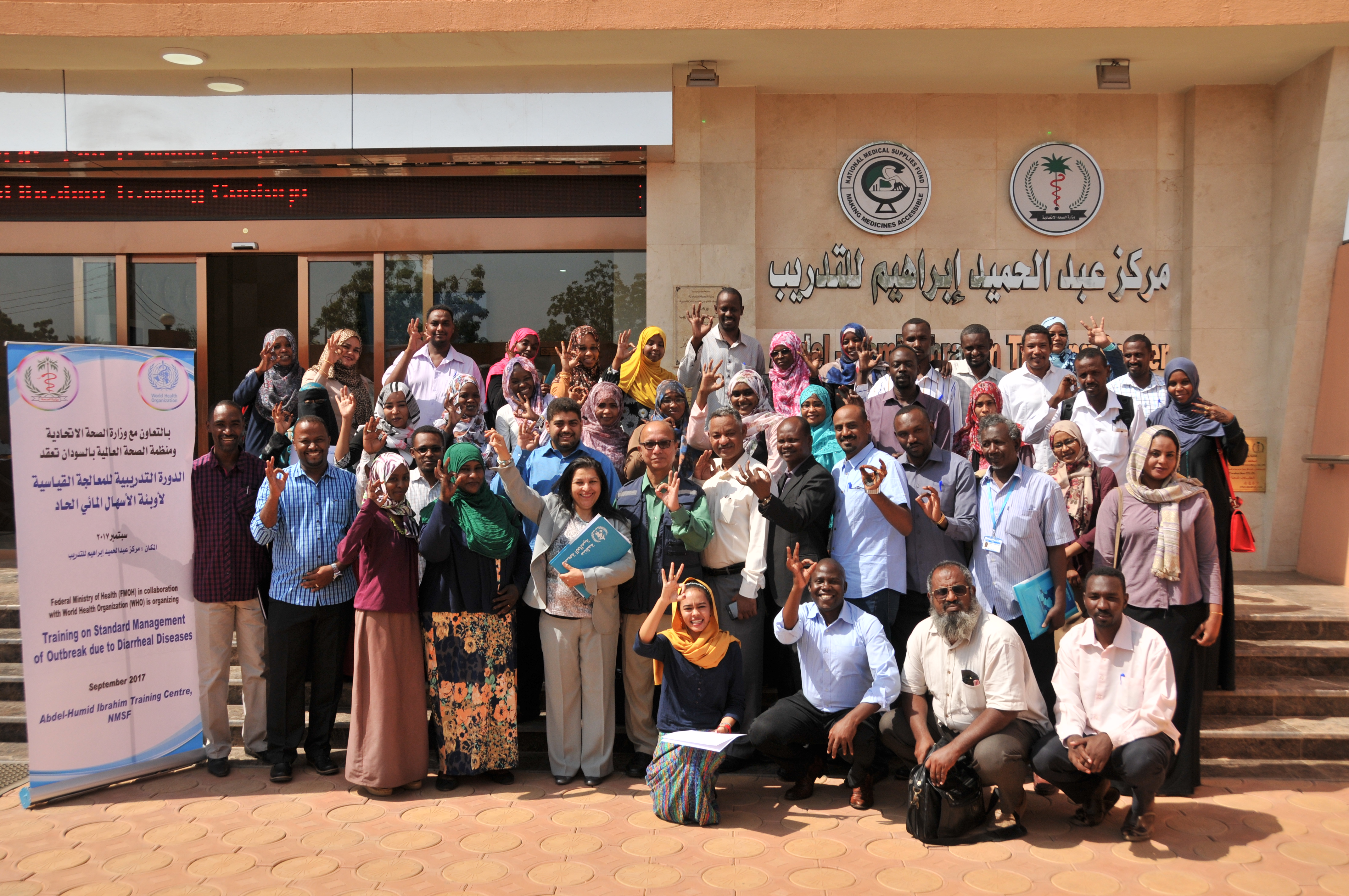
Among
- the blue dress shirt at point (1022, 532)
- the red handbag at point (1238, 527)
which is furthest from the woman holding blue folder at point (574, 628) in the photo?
the red handbag at point (1238, 527)

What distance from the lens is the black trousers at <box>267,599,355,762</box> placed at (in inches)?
201

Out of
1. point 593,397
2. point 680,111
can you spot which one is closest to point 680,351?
point 680,111

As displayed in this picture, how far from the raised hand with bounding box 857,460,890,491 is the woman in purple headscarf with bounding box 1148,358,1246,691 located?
199 cm

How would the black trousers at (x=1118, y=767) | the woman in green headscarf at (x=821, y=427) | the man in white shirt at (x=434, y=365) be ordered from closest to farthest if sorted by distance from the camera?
1. the black trousers at (x=1118, y=767)
2. the woman in green headscarf at (x=821, y=427)
3. the man in white shirt at (x=434, y=365)

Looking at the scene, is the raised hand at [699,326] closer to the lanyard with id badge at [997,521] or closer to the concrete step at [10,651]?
the lanyard with id badge at [997,521]

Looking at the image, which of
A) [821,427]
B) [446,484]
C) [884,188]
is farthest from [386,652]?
[884,188]

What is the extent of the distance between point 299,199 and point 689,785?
279 inches

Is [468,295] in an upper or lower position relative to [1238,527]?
upper

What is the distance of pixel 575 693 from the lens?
5117 mm

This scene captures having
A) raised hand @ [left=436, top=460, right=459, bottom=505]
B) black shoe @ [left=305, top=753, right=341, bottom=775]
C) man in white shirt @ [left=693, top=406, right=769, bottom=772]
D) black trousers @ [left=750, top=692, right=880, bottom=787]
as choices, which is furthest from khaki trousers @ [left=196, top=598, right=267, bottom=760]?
black trousers @ [left=750, top=692, right=880, bottom=787]

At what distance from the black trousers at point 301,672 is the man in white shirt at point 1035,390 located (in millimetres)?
4280

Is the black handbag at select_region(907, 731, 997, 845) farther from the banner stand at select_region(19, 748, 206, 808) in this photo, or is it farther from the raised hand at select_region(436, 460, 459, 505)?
the banner stand at select_region(19, 748, 206, 808)

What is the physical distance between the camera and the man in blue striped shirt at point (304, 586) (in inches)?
200

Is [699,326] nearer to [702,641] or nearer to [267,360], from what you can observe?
[702,641]
